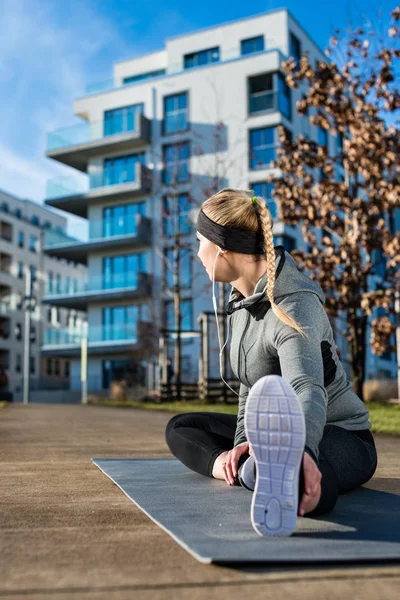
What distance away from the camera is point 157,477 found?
3.21 meters

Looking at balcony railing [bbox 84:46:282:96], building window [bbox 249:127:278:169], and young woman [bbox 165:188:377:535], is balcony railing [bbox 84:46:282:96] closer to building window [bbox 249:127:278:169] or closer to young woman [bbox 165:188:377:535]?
building window [bbox 249:127:278:169]

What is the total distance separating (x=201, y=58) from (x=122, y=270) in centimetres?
1142

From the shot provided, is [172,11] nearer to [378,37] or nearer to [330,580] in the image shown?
[378,37]

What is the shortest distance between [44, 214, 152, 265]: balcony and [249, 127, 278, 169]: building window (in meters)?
6.15

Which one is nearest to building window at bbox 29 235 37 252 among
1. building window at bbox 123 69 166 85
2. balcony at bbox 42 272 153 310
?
balcony at bbox 42 272 153 310

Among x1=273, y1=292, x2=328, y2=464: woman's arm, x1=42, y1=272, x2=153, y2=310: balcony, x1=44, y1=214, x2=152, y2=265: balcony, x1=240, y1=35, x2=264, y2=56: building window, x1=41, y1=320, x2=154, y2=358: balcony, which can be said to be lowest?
x1=273, y1=292, x2=328, y2=464: woman's arm

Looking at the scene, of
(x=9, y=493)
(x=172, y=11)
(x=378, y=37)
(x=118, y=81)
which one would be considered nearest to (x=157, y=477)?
(x=9, y=493)

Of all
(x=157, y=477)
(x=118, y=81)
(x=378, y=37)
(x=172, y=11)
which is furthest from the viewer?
(x=118, y=81)

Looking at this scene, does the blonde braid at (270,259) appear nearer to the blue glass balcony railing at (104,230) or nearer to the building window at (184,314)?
the building window at (184,314)

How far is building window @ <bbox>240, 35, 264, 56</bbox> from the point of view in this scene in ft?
112

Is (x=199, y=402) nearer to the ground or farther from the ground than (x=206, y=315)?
nearer to the ground

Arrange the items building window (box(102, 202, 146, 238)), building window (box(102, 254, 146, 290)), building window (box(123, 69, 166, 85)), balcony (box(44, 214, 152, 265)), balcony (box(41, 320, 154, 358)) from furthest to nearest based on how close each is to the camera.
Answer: building window (box(123, 69, 166, 85)), building window (box(102, 202, 146, 238)), balcony (box(44, 214, 152, 265)), building window (box(102, 254, 146, 290)), balcony (box(41, 320, 154, 358))

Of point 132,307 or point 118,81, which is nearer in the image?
point 132,307

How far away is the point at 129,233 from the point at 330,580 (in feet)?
111
